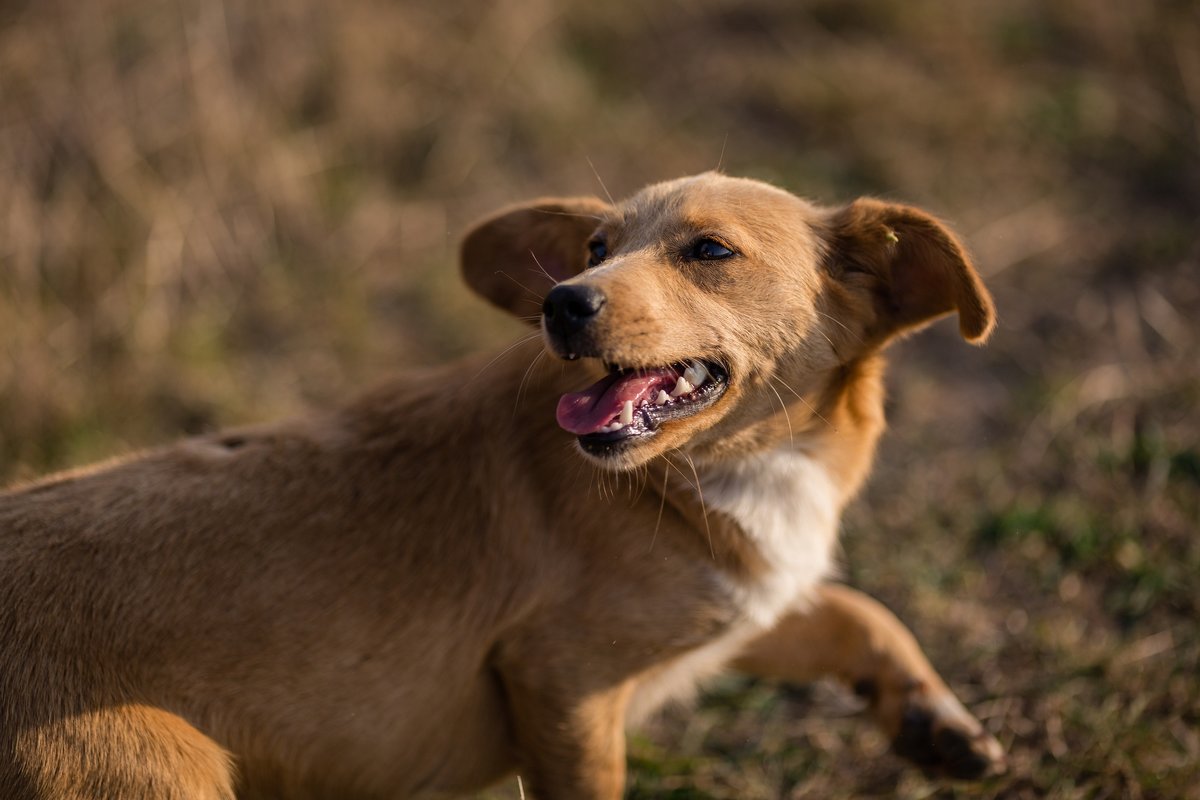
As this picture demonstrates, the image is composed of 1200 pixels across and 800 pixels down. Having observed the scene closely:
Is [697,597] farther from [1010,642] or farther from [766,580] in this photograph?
[1010,642]

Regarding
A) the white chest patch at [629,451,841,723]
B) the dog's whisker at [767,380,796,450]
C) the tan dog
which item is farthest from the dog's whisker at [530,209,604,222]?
the white chest patch at [629,451,841,723]

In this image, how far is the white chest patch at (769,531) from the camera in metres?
3.55

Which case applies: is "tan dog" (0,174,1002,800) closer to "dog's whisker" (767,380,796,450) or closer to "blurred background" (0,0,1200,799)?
"dog's whisker" (767,380,796,450)

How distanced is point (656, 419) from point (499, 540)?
69cm

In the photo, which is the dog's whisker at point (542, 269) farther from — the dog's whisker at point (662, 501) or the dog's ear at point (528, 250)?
the dog's whisker at point (662, 501)

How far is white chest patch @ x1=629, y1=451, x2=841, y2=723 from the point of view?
3.55m

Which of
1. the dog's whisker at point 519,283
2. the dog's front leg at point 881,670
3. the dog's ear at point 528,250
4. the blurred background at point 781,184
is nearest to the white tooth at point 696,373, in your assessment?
the dog's ear at point 528,250

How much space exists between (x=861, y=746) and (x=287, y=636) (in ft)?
7.43

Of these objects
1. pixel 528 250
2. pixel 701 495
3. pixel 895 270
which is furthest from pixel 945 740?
pixel 528 250

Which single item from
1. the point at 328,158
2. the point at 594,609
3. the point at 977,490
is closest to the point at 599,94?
the point at 328,158

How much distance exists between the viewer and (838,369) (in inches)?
145

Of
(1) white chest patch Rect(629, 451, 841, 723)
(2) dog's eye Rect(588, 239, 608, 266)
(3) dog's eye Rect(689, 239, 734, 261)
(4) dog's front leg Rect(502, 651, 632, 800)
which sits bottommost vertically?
(4) dog's front leg Rect(502, 651, 632, 800)

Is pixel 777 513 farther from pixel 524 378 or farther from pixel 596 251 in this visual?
pixel 596 251

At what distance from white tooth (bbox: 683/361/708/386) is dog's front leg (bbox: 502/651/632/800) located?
943 mm
